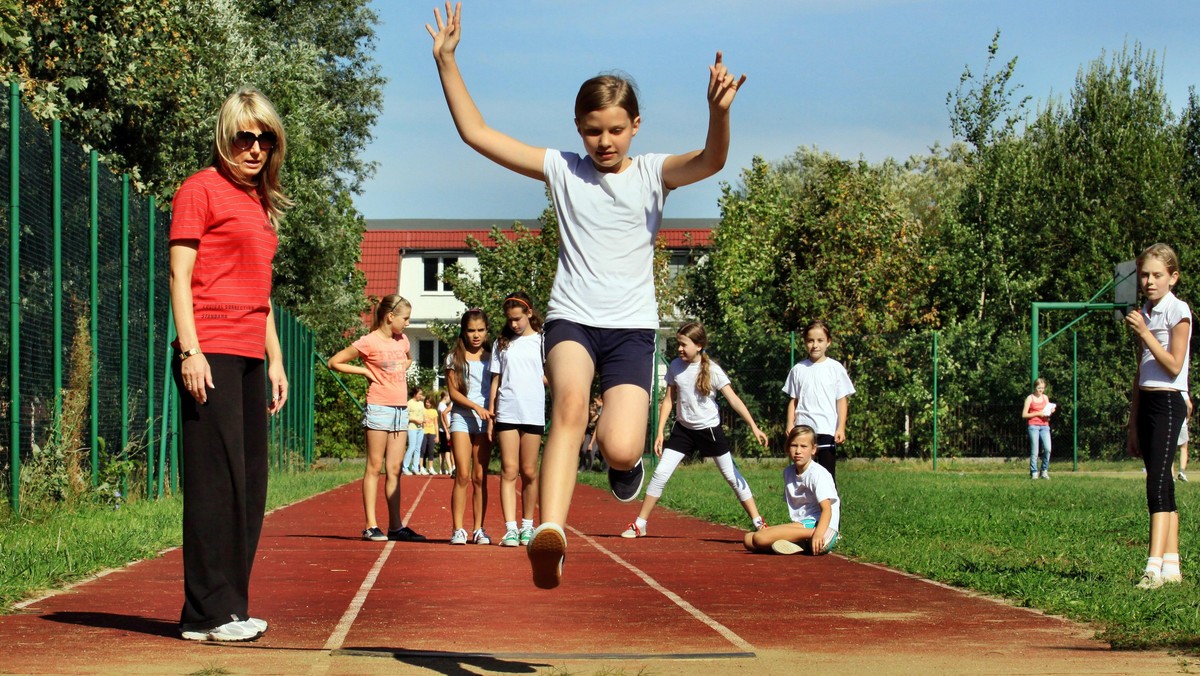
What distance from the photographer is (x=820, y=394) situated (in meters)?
11.6

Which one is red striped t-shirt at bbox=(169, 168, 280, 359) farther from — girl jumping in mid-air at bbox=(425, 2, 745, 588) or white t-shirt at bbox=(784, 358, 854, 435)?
white t-shirt at bbox=(784, 358, 854, 435)

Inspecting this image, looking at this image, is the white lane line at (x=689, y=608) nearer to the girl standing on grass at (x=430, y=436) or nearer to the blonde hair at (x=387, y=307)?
the blonde hair at (x=387, y=307)

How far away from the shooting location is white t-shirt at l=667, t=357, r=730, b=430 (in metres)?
12.2

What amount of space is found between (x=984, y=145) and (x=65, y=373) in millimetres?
40721

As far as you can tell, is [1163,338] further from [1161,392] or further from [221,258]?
[221,258]

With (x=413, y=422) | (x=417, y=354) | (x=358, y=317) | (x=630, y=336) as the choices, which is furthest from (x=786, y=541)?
(x=417, y=354)

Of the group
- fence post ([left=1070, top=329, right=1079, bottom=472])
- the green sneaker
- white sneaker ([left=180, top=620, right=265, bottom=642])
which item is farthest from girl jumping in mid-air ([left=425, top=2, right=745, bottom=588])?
fence post ([left=1070, top=329, right=1079, bottom=472])

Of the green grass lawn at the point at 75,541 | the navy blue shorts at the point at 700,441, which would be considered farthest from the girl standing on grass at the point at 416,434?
the navy blue shorts at the point at 700,441

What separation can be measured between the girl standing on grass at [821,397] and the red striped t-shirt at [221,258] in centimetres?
649

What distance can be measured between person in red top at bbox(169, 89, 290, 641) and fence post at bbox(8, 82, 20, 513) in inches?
192

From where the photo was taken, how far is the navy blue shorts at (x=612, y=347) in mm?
5230

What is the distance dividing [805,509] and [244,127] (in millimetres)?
6441

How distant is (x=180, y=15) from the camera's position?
72.5ft

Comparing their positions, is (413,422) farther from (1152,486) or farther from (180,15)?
(1152,486)
